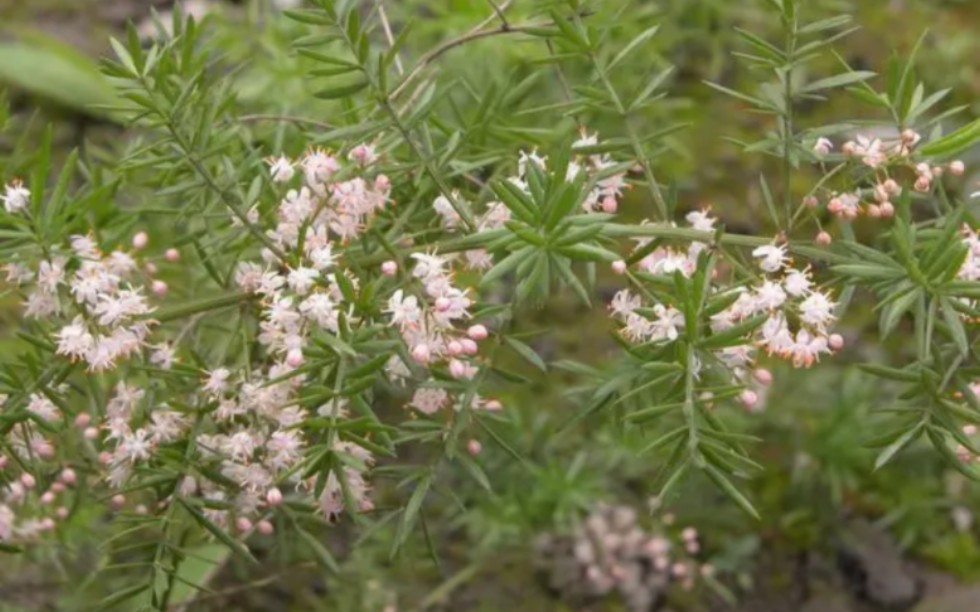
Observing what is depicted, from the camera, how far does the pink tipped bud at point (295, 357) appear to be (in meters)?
→ 1.52

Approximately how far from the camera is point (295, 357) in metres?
1.52

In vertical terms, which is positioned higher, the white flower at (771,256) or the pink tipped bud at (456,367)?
the white flower at (771,256)

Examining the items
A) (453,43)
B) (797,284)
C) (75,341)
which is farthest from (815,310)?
(75,341)

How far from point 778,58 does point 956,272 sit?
0.38 meters

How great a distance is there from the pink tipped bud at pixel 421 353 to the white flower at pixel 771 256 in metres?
0.37

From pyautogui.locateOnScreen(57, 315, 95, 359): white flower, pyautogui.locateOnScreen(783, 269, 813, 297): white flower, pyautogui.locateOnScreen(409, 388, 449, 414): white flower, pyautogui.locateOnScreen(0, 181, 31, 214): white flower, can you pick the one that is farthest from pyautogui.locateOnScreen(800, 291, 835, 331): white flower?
pyautogui.locateOnScreen(0, 181, 31, 214): white flower

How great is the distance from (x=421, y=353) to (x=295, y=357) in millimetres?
134

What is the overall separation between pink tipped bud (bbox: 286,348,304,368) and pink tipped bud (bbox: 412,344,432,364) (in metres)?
0.12

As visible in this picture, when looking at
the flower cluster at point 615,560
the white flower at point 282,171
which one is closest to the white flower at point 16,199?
the white flower at point 282,171

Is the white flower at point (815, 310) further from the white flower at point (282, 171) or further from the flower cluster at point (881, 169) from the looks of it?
the white flower at point (282, 171)

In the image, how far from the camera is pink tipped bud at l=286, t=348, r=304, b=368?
1.52 metres

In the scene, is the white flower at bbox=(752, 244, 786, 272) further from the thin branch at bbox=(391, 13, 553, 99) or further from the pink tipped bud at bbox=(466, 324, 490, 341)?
the thin branch at bbox=(391, 13, 553, 99)

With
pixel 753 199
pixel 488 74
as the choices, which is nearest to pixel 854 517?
pixel 753 199

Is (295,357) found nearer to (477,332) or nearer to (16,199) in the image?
(477,332)
